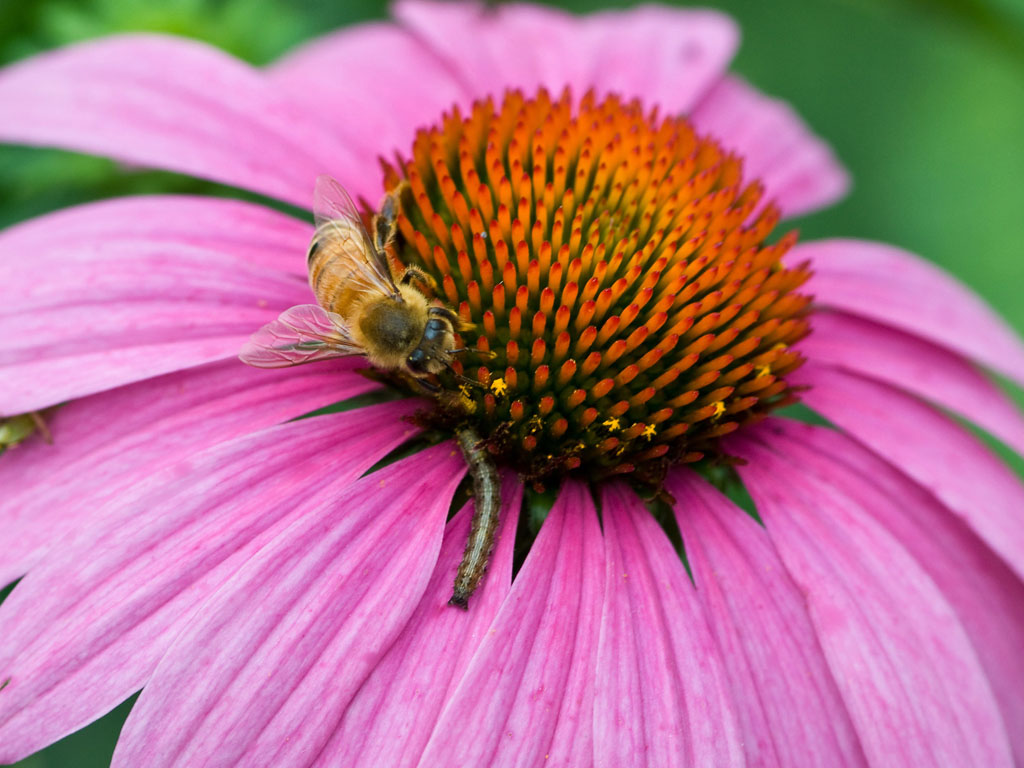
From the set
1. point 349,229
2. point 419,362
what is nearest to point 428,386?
point 419,362

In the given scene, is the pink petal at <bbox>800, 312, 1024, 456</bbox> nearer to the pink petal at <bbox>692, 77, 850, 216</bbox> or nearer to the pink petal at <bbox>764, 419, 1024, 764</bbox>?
the pink petal at <bbox>764, 419, 1024, 764</bbox>

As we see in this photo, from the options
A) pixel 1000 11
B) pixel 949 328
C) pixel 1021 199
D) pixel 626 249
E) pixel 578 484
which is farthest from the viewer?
pixel 1021 199

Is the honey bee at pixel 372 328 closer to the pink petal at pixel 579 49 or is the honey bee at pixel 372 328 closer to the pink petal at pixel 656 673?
the pink petal at pixel 656 673

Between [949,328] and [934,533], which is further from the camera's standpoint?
[949,328]

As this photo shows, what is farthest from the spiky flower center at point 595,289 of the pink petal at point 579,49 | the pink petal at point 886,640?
the pink petal at point 579,49

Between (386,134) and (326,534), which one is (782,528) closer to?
(326,534)

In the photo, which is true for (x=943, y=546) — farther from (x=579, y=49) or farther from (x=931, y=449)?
(x=579, y=49)

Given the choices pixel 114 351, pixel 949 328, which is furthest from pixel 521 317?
pixel 949 328
